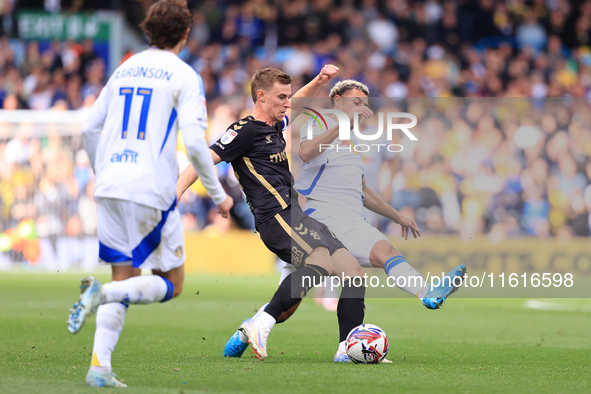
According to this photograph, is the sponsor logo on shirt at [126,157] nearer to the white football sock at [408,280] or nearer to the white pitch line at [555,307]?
the white football sock at [408,280]

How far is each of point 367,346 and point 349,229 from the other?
1.15 m

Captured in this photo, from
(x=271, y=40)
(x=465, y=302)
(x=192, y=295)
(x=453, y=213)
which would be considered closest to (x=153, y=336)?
(x=192, y=295)

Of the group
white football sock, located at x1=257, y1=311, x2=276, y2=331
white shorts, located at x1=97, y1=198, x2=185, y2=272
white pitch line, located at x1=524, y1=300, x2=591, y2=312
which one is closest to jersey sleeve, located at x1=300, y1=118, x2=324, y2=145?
white football sock, located at x1=257, y1=311, x2=276, y2=331

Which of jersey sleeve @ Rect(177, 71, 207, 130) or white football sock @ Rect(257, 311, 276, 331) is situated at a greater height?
jersey sleeve @ Rect(177, 71, 207, 130)

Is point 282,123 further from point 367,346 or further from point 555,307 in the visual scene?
point 555,307

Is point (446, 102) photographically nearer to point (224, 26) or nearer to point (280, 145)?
point (224, 26)

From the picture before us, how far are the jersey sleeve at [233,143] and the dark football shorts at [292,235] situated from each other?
529 mm

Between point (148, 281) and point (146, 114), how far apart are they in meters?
0.89

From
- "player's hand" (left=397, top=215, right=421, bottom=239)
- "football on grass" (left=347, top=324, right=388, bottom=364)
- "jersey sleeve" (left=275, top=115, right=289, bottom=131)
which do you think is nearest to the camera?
"football on grass" (left=347, top=324, right=388, bottom=364)

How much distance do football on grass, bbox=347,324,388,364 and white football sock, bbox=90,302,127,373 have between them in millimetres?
1848

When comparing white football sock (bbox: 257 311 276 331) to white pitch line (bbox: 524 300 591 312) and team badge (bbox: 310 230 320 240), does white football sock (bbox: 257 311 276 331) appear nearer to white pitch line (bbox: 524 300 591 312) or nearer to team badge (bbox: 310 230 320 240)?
team badge (bbox: 310 230 320 240)

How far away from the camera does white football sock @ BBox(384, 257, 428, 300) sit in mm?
5557

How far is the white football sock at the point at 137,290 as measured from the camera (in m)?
3.99

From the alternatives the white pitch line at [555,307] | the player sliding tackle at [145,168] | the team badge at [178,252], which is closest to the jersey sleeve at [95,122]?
the player sliding tackle at [145,168]
